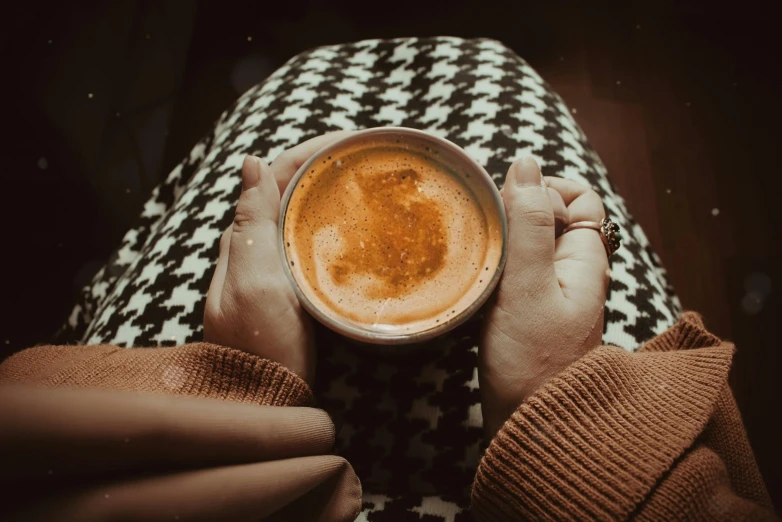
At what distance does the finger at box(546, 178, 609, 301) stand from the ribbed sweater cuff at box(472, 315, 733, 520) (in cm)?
9

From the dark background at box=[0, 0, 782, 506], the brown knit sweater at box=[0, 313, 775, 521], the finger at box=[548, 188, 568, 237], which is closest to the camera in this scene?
the brown knit sweater at box=[0, 313, 775, 521]

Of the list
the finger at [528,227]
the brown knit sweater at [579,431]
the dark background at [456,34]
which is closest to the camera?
the brown knit sweater at [579,431]

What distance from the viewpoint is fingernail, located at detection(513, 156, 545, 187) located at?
2.09 ft

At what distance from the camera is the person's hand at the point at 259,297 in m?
0.60

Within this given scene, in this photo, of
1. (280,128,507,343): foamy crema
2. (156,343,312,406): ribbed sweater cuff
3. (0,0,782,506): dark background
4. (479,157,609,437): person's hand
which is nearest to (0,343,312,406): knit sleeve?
(156,343,312,406): ribbed sweater cuff

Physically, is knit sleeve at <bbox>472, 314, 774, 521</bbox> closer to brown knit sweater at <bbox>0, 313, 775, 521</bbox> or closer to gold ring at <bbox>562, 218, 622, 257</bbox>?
brown knit sweater at <bbox>0, 313, 775, 521</bbox>

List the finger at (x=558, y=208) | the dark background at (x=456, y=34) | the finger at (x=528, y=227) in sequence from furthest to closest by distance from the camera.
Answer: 1. the dark background at (x=456, y=34)
2. the finger at (x=558, y=208)
3. the finger at (x=528, y=227)

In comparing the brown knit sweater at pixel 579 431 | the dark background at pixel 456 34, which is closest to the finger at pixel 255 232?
the brown knit sweater at pixel 579 431

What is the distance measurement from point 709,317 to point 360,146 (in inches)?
39.5

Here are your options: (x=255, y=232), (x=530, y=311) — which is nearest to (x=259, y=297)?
(x=255, y=232)

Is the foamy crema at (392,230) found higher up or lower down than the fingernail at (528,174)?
lower down

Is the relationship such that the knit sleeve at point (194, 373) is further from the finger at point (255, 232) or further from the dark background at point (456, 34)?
the dark background at point (456, 34)

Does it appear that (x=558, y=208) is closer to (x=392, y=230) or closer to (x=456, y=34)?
(x=392, y=230)

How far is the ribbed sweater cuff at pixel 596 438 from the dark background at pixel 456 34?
0.72 meters
